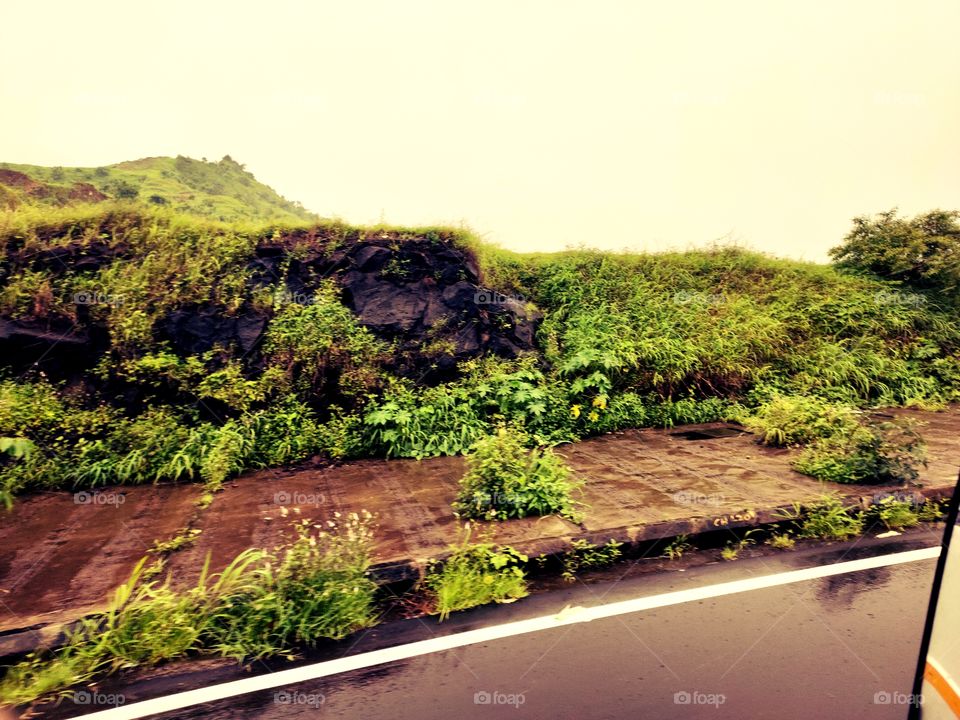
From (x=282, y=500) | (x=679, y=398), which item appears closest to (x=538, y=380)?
(x=679, y=398)

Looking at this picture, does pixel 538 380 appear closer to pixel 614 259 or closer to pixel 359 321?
pixel 359 321

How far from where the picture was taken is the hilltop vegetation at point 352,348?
21.9ft

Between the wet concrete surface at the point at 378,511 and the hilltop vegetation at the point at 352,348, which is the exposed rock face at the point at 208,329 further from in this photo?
the wet concrete surface at the point at 378,511

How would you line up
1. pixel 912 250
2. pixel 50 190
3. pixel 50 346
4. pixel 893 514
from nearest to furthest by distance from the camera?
1. pixel 893 514
2. pixel 50 346
3. pixel 50 190
4. pixel 912 250

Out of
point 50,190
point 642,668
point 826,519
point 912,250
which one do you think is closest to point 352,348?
point 642,668

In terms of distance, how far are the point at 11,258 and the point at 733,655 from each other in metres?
9.26

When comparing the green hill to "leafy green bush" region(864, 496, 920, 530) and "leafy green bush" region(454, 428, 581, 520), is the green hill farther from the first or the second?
"leafy green bush" region(864, 496, 920, 530)

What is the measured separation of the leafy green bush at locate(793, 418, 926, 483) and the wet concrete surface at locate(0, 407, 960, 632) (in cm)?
19

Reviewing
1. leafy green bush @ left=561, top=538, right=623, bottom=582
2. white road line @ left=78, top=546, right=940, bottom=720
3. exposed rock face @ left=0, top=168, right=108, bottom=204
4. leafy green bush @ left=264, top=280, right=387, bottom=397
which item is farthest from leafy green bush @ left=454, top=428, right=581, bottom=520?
exposed rock face @ left=0, top=168, right=108, bottom=204

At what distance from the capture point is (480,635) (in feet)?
11.4

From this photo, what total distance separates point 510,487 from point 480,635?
1.85m

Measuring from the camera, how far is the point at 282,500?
18.6ft

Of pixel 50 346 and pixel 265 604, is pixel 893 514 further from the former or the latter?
pixel 50 346

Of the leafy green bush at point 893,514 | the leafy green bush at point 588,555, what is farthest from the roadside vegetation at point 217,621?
the leafy green bush at point 893,514
